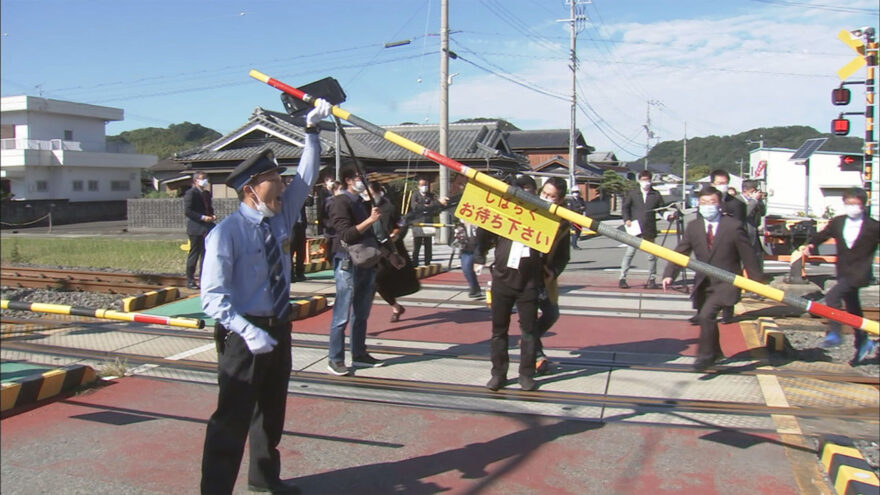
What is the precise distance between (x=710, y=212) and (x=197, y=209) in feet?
23.6

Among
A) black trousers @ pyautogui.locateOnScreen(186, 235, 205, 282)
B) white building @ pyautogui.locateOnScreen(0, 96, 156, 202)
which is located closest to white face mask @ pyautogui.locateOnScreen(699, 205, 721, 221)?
white building @ pyautogui.locateOnScreen(0, 96, 156, 202)

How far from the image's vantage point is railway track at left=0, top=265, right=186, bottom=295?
10875 millimetres

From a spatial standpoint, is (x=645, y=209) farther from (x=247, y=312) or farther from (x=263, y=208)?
(x=247, y=312)

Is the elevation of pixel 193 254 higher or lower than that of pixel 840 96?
lower

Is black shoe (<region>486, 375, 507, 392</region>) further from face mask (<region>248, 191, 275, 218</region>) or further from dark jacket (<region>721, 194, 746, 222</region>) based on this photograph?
dark jacket (<region>721, 194, 746, 222</region>)

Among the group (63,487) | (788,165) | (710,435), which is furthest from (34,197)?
(788,165)

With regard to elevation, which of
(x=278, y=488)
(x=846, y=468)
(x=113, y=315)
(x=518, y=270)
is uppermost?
(x=518, y=270)

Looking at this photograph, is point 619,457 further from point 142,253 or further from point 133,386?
point 142,253

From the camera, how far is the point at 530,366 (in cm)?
560

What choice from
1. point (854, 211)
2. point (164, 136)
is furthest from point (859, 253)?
point (164, 136)

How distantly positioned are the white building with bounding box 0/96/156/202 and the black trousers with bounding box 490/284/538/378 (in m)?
3.05

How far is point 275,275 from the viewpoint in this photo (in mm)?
3555

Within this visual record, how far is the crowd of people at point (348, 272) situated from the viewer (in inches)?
135

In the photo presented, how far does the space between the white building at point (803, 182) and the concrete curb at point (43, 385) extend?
3429 cm
